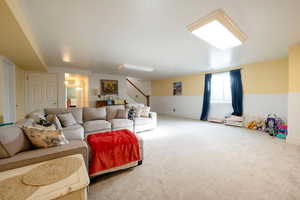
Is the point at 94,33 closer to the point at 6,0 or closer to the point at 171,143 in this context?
the point at 6,0

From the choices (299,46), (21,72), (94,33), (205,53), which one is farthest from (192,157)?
(21,72)

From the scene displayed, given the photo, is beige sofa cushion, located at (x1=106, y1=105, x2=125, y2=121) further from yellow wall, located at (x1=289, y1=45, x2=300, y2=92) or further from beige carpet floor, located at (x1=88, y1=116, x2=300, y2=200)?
yellow wall, located at (x1=289, y1=45, x2=300, y2=92)

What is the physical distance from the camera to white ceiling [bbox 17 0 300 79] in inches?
62.3

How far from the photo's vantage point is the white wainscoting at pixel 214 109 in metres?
3.84

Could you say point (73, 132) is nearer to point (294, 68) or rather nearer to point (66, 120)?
point (66, 120)

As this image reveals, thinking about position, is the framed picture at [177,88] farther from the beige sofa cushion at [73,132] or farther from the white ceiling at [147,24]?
the beige sofa cushion at [73,132]

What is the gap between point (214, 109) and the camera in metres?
5.46

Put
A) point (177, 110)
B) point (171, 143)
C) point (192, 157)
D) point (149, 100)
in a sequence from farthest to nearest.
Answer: point (149, 100) → point (177, 110) → point (171, 143) → point (192, 157)

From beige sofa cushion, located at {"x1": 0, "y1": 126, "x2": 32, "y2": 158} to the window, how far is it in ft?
19.2

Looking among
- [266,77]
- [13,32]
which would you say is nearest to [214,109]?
[266,77]

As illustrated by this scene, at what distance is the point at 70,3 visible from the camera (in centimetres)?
157

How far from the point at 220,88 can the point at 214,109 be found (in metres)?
0.94

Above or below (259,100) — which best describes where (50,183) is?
below

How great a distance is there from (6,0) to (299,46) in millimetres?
5033
